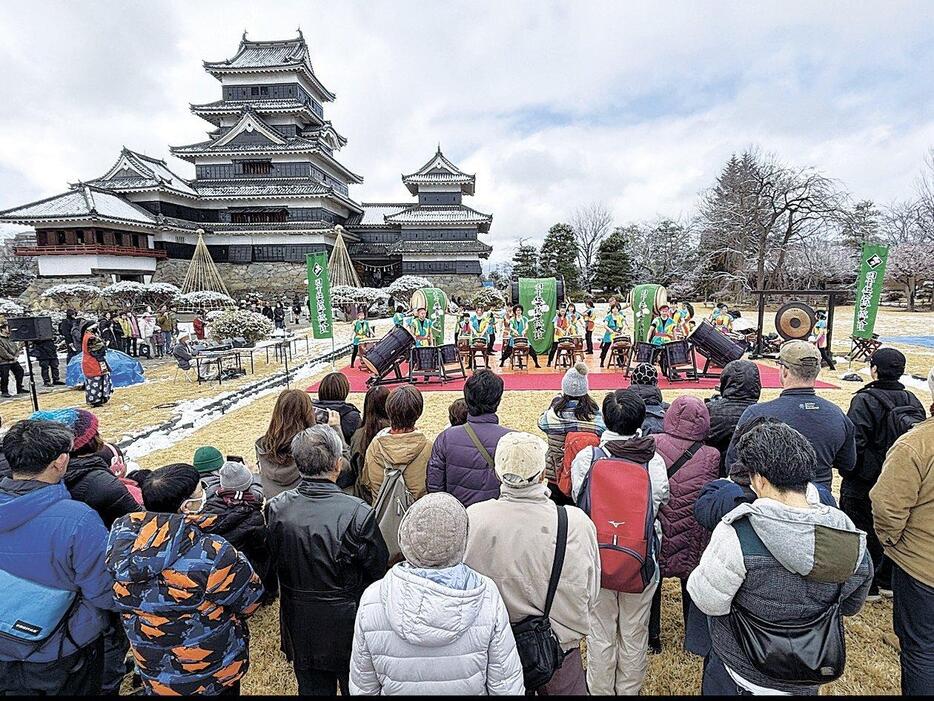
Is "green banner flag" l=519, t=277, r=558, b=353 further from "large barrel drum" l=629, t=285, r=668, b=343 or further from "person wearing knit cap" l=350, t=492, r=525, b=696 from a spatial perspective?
"person wearing knit cap" l=350, t=492, r=525, b=696

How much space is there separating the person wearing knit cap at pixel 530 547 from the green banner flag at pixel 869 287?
11933 mm

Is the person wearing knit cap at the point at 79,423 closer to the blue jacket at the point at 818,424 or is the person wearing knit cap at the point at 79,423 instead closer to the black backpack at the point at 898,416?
the blue jacket at the point at 818,424

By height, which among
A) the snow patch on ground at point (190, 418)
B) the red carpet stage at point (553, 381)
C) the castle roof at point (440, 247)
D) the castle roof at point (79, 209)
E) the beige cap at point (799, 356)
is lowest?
the snow patch on ground at point (190, 418)

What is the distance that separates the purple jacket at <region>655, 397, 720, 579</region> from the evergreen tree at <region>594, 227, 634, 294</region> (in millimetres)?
36837

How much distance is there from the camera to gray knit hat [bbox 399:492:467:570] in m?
1.38

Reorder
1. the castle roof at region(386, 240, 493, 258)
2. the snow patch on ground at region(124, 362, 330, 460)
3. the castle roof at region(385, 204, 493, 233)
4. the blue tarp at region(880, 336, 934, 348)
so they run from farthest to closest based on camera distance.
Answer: the castle roof at region(386, 240, 493, 258), the castle roof at region(385, 204, 493, 233), the blue tarp at region(880, 336, 934, 348), the snow patch on ground at region(124, 362, 330, 460)

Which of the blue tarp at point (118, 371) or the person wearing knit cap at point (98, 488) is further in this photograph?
the blue tarp at point (118, 371)

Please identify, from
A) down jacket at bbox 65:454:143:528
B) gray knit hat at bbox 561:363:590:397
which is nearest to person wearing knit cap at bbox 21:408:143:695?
down jacket at bbox 65:454:143:528

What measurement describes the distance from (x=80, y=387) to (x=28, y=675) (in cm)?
1080

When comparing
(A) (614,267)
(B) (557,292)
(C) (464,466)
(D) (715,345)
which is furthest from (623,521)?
(A) (614,267)

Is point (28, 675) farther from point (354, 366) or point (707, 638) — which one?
point (354, 366)

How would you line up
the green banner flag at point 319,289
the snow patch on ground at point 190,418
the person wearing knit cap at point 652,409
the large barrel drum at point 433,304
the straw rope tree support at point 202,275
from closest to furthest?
the person wearing knit cap at point 652,409 < the snow patch on ground at point 190,418 < the green banner flag at point 319,289 < the large barrel drum at point 433,304 < the straw rope tree support at point 202,275

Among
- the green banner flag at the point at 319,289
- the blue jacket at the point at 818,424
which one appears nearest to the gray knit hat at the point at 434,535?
the blue jacket at the point at 818,424

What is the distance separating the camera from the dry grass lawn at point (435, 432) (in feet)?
8.32
